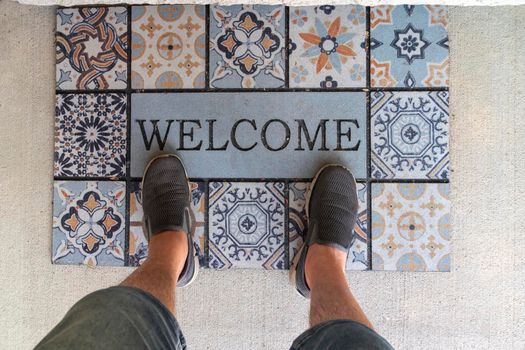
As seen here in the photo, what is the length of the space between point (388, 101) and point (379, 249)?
14.7 inches

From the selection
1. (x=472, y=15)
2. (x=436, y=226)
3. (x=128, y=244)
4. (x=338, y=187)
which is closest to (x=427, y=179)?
(x=436, y=226)

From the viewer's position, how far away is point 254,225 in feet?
3.35

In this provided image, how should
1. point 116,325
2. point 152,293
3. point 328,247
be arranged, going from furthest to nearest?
1. point 328,247
2. point 152,293
3. point 116,325

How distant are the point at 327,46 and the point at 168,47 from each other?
0.41m

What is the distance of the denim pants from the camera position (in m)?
0.57

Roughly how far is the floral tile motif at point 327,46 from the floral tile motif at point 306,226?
0.88ft

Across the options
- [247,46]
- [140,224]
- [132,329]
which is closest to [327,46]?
[247,46]

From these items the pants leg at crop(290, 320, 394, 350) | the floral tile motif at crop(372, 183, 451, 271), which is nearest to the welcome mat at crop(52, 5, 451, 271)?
the floral tile motif at crop(372, 183, 451, 271)

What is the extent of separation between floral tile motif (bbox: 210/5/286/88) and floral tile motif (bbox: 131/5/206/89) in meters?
0.04

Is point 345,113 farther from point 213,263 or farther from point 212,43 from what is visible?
point 213,263

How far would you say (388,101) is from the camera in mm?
1009

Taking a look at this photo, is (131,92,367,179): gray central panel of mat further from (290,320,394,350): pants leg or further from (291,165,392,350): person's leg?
(290,320,394,350): pants leg

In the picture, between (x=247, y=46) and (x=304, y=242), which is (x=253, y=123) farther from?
(x=304, y=242)

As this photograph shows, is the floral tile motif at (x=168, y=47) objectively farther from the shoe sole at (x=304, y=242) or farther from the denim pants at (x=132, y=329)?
the denim pants at (x=132, y=329)
